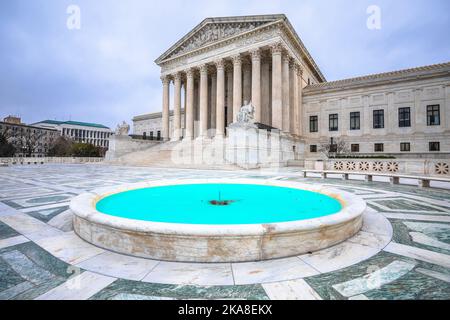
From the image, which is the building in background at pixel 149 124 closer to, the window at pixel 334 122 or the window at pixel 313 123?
the window at pixel 313 123

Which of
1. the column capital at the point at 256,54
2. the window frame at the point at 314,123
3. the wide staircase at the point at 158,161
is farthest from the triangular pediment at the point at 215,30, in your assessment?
the wide staircase at the point at 158,161

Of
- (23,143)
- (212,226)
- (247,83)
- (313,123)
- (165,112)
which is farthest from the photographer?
(23,143)

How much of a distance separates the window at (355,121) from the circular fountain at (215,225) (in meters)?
31.9

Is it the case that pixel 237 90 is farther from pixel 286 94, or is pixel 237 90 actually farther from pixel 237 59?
pixel 286 94

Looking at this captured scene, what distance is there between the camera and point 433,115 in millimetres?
29016

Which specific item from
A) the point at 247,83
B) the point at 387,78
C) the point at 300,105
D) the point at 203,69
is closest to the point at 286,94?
the point at 300,105

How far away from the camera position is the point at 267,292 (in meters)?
2.31

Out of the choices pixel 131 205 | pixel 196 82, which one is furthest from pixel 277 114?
pixel 131 205

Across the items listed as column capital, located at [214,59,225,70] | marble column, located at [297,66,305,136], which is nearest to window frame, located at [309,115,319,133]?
marble column, located at [297,66,305,136]

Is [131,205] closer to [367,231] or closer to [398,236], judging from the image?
[367,231]

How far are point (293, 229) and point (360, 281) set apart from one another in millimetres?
891

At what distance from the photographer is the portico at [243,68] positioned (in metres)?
29.8

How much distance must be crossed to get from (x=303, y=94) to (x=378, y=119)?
11301mm
